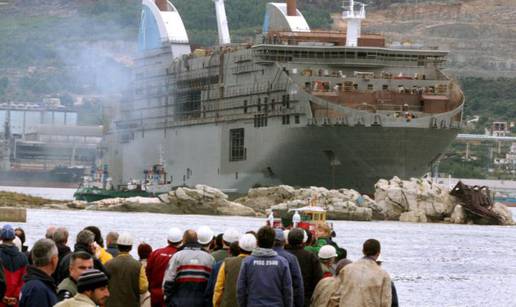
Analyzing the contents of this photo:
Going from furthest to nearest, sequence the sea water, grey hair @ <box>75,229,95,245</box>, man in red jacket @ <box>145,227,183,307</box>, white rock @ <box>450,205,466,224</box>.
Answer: white rock @ <box>450,205,466,224</box> → the sea water → man in red jacket @ <box>145,227,183,307</box> → grey hair @ <box>75,229,95,245</box>

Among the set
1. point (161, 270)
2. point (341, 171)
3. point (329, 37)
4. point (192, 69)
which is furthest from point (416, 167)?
point (161, 270)

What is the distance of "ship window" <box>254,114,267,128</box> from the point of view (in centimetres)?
9844

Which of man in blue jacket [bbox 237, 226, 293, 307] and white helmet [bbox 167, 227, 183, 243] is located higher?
white helmet [bbox 167, 227, 183, 243]

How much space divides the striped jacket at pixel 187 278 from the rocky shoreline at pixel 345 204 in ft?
198

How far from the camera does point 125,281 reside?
19.5 metres

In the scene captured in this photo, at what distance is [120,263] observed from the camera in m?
19.7

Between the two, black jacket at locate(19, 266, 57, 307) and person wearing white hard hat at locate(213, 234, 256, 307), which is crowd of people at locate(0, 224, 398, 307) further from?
black jacket at locate(19, 266, 57, 307)

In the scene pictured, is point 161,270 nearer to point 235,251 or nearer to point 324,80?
point 235,251

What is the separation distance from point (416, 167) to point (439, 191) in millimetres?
9077

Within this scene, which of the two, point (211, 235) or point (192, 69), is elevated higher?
point (192, 69)

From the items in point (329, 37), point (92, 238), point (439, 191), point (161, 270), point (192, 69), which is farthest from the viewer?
point (192, 69)

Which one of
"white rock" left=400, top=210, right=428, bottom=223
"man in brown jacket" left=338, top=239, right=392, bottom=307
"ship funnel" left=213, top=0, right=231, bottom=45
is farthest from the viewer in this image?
"ship funnel" left=213, top=0, right=231, bottom=45

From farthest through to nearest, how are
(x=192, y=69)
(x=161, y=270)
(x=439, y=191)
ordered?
(x=192, y=69) → (x=439, y=191) → (x=161, y=270)

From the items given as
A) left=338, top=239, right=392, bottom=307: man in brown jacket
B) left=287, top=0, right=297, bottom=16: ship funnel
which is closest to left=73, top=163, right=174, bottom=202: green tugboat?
left=287, top=0, right=297, bottom=16: ship funnel
